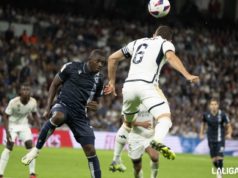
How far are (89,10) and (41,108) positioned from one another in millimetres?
10145

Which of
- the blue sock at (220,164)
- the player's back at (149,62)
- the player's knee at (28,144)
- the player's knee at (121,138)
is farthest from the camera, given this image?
the blue sock at (220,164)

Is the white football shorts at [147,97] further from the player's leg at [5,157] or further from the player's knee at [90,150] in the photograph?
the player's leg at [5,157]

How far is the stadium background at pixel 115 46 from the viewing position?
87.2 feet

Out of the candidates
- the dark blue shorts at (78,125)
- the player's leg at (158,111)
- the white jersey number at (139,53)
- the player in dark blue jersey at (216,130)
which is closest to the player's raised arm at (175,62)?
the white jersey number at (139,53)

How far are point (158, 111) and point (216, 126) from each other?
7.14 metres

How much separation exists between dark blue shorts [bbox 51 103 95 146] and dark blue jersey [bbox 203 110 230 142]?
6.36 meters

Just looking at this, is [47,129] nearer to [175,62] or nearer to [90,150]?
[90,150]

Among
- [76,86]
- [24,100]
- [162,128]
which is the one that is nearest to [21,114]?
[24,100]

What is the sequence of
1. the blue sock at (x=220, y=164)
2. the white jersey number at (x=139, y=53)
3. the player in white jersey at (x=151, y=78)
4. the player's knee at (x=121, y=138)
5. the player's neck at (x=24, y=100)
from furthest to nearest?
the blue sock at (x=220, y=164), the player's neck at (x=24, y=100), the player's knee at (x=121, y=138), the white jersey number at (x=139, y=53), the player in white jersey at (x=151, y=78)

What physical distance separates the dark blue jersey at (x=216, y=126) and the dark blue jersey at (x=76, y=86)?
6.24 meters

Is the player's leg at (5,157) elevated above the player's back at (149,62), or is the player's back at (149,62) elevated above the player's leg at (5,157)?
the player's back at (149,62)

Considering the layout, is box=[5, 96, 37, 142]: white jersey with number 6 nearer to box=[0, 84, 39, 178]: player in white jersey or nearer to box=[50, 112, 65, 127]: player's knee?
box=[0, 84, 39, 178]: player in white jersey

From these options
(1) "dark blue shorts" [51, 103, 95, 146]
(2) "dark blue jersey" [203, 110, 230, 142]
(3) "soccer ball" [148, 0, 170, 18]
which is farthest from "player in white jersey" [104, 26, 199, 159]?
(2) "dark blue jersey" [203, 110, 230, 142]

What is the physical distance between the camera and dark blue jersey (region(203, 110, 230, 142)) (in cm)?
Result: 1591
